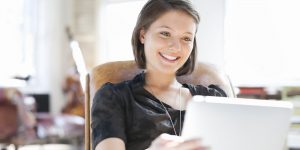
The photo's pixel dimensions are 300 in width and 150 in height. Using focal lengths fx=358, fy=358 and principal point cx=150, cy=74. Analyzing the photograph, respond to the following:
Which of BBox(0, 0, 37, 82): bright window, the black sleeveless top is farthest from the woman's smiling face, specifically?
BBox(0, 0, 37, 82): bright window

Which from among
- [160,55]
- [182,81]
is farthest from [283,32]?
[160,55]

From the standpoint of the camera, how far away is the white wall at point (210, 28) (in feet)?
5.84

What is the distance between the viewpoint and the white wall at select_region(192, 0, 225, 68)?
1.78 metres

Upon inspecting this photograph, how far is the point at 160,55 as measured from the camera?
3.30ft

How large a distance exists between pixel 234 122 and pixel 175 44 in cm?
39

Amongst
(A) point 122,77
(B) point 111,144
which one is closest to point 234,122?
(B) point 111,144

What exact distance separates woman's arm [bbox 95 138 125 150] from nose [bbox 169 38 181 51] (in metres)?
0.29

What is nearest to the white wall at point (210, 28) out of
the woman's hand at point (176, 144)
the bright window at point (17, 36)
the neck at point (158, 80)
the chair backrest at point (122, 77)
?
the chair backrest at point (122, 77)

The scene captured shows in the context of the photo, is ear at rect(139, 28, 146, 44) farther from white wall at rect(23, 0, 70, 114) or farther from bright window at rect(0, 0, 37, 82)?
white wall at rect(23, 0, 70, 114)

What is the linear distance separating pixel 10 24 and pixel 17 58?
39cm

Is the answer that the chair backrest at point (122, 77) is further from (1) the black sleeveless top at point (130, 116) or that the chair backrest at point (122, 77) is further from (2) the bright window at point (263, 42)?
(2) the bright window at point (263, 42)

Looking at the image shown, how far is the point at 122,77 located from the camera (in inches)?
47.6

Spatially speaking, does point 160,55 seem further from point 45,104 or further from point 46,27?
point 46,27

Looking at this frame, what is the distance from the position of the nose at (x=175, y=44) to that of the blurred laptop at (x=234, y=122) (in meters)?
0.35
